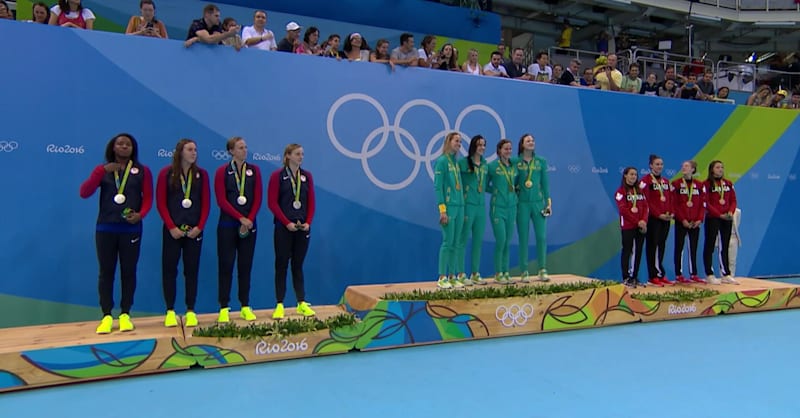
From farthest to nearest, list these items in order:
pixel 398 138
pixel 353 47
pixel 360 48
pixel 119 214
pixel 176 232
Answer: pixel 360 48
pixel 398 138
pixel 353 47
pixel 176 232
pixel 119 214

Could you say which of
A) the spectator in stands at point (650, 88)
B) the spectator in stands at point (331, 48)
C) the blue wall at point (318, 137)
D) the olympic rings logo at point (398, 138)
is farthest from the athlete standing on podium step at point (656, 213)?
the spectator in stands at point (331, 48)

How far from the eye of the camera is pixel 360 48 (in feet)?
21.4

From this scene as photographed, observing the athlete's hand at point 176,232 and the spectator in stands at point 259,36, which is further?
the spectator in stands at point 259,36

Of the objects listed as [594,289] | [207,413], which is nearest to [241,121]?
[207,413]

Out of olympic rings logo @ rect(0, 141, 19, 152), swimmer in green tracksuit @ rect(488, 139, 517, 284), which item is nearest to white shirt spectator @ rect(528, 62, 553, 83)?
swimmer in green tracksuit @ rect(488, 139, 517, 284)

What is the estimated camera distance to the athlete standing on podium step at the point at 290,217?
14.6ft

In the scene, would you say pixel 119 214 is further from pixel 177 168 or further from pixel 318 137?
pixel 318 137

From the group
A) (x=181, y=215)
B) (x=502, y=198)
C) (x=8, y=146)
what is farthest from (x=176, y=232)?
(x=502, y=198)

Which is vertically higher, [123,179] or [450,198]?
[123,179]

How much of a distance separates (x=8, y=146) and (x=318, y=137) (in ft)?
9.32

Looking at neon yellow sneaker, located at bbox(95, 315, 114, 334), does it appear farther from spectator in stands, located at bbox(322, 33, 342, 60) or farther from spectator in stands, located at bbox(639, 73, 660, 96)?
spectator in stands, located at bbox(639, 73, 660, 96)

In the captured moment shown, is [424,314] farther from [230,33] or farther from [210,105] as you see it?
[230,33]

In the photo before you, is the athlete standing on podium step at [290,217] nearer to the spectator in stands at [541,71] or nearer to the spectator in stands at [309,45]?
the spectator in stands at [309,45]

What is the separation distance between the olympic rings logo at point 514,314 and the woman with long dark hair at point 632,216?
1.93 metres
